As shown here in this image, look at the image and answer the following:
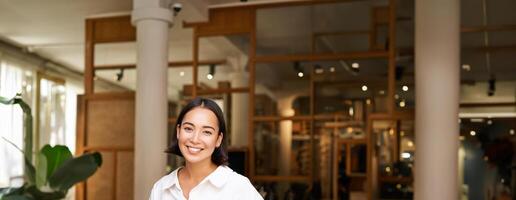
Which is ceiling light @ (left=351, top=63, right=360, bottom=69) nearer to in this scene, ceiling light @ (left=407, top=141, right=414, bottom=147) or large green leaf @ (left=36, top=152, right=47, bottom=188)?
ceiling light @ (left=407, top=141, right=414, bottom=147)

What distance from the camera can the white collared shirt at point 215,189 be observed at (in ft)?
5.31

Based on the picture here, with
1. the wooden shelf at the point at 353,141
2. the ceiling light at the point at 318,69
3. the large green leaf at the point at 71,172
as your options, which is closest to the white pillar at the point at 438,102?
the wooden shelf at the point at 353,141

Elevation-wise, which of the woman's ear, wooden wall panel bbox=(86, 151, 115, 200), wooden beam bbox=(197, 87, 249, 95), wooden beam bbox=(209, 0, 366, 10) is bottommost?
wooden wall panel bbox=(86, 151, 115, 200)

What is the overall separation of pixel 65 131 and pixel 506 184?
7.82 m

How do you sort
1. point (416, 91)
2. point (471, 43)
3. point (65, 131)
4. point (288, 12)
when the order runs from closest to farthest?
point (416, 91), point (471, 43), point (288, 12), point (65, 131)

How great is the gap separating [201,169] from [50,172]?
2.30ft

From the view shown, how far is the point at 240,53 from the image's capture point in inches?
291

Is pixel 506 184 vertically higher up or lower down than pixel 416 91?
lower down

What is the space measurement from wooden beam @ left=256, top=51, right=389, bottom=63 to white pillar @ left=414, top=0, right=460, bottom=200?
94cm

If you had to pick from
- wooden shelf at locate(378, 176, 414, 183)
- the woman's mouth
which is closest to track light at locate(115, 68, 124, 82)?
wooden shelf at locate(378, 176, 414, 183)

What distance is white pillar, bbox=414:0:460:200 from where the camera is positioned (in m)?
5.66

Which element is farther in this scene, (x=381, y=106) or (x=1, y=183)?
(x=1, y=183)

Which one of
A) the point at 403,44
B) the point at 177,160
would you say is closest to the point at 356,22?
the point at 403,44

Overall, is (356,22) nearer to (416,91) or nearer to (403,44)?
(403,44)
